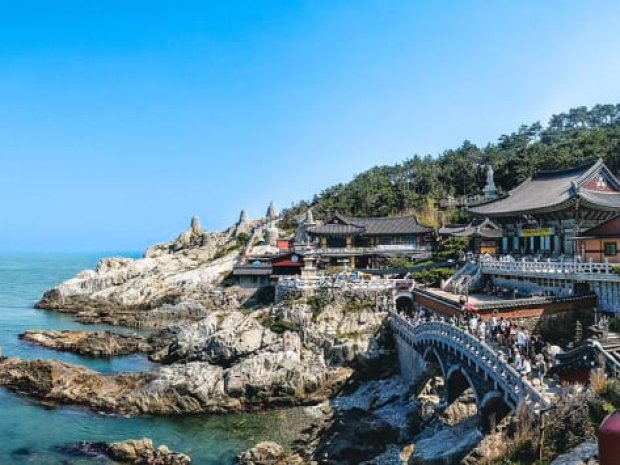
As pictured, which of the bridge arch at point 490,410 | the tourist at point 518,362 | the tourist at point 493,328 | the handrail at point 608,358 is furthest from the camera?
the tourist at point 493,328

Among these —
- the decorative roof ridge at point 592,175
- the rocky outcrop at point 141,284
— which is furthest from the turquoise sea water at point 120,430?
the rocky outcrop at point 141,284

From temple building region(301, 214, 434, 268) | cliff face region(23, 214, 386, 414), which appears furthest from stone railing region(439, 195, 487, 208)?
cliff face region(23, 214, 386, 414)

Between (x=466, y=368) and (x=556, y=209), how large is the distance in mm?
18986

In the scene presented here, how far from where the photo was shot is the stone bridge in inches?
811

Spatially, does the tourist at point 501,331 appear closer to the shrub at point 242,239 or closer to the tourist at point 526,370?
the tourist at point 526,370

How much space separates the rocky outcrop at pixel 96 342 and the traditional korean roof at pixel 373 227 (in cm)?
2487

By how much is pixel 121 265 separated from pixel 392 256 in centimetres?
4819

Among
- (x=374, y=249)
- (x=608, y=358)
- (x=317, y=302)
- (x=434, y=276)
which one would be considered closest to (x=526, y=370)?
(x=608, y=358)

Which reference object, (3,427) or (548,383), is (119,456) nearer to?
(3,427)

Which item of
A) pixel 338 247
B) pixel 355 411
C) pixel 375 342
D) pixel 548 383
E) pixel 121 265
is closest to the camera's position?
pixel 548 383

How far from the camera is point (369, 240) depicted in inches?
2704

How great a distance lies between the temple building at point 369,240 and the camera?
64.2 m

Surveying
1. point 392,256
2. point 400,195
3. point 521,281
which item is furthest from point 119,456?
point 400,195

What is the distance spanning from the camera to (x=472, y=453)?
19156 millimetres
